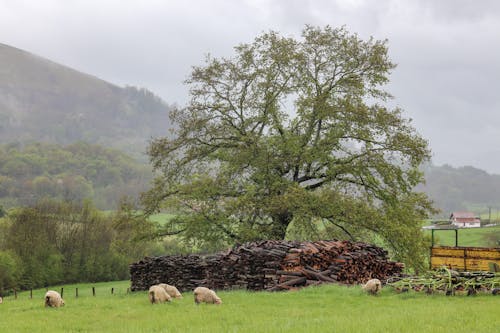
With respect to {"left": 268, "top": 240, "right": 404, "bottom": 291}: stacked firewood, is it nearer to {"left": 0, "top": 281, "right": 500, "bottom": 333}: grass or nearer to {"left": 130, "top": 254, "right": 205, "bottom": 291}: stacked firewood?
{"left": 0, "top": 281, "right": 500, "bottom": 333}: grass

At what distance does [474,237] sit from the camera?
95188 millimetres

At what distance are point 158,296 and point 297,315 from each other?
6.05m

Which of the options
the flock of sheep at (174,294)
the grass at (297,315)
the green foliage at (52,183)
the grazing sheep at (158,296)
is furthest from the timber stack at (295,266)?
the green foliage at (52,183)

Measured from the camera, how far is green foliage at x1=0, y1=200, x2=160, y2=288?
181 feet

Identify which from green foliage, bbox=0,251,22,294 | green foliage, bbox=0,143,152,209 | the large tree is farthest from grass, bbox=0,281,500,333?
green foliage, bbox=0,143,152,209

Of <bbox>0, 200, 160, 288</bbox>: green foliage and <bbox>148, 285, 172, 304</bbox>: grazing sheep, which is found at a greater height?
<bbox>148, 285, 172, 304</bbox>: grazing sheep

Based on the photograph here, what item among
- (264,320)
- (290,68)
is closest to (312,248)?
(264,320)

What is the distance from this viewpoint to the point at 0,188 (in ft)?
483

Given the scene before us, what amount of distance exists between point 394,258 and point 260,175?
9.12 metres

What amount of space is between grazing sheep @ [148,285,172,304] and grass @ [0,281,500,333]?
0.78ft

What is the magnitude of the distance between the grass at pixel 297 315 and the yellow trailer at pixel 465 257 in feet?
16.4

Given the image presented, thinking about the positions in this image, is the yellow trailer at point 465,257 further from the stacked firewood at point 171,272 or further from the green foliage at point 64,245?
the green foliage at point 64,245

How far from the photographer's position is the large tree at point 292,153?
29797 mm

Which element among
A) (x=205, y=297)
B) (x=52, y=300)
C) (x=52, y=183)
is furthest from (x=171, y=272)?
(x=52, y=183)
